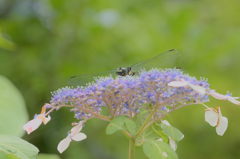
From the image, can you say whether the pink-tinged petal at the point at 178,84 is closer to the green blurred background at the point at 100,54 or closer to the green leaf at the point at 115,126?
the green leaf at the point at 115,126

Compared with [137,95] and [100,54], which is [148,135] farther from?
[100,54]

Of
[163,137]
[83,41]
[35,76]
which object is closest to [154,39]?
[83,41]

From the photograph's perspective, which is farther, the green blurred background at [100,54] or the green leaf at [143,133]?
the green blurred background at [100,54]

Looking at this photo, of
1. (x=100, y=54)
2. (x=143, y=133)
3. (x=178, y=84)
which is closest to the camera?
(x=178, y=84)

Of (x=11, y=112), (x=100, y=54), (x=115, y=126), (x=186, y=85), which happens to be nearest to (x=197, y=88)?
(x=186, y=85)

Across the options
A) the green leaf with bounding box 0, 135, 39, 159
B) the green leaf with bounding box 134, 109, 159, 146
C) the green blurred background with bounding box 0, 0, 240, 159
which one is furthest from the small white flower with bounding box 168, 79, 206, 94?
the green blurred background with bounding box 0, 0, 240, 159

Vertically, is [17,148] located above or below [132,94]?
below

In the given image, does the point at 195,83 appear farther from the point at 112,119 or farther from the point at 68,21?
the point at 68,21

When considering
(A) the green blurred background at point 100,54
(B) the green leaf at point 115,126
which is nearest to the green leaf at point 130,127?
(B) the green leaf at point 115,126
